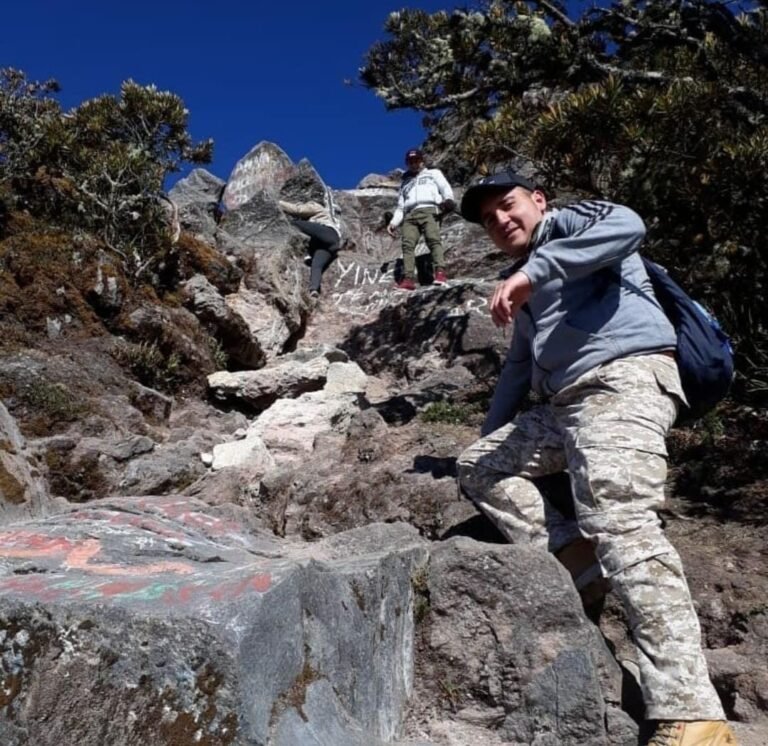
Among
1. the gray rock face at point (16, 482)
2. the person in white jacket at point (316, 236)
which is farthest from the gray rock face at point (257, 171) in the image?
the gray rock face at point (16, 482)

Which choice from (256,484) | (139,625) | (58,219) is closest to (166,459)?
(256,484)

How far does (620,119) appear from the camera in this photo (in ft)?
21.8

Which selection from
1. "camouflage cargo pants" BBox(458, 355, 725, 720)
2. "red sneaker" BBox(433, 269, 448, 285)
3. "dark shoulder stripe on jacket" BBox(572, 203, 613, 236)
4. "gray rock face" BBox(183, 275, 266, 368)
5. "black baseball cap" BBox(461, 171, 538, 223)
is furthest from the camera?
"red sneaker" BBox(433, 269, 448, 285)

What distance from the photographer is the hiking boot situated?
2.51 metres

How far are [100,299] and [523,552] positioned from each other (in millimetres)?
7864

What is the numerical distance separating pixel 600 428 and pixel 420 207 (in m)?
9.48

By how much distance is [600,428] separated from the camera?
308 cm

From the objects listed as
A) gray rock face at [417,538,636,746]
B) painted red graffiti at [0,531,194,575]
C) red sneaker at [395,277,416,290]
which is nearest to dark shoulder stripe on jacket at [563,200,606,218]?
gray rock face at [417,538,636,746]

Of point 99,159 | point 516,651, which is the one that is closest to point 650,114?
point 516,651

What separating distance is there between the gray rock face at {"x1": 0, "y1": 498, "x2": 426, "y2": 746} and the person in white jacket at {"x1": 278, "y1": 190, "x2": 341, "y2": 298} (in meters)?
11.9

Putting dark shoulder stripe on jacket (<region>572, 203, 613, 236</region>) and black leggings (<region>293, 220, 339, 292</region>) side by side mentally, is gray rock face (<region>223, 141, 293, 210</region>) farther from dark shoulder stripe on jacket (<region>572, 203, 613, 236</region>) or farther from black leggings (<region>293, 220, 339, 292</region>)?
dark shoulder stripe on jacket (<region>572, 203, 613, 236</region>)

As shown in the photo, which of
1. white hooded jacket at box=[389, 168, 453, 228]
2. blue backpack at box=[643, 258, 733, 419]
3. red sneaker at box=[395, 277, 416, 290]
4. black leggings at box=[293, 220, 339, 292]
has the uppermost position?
black leggings at box=[293, 220, 339, 292]

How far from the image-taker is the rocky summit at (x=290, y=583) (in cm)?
201

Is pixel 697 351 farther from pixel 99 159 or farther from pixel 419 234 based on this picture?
pixel 99 159
